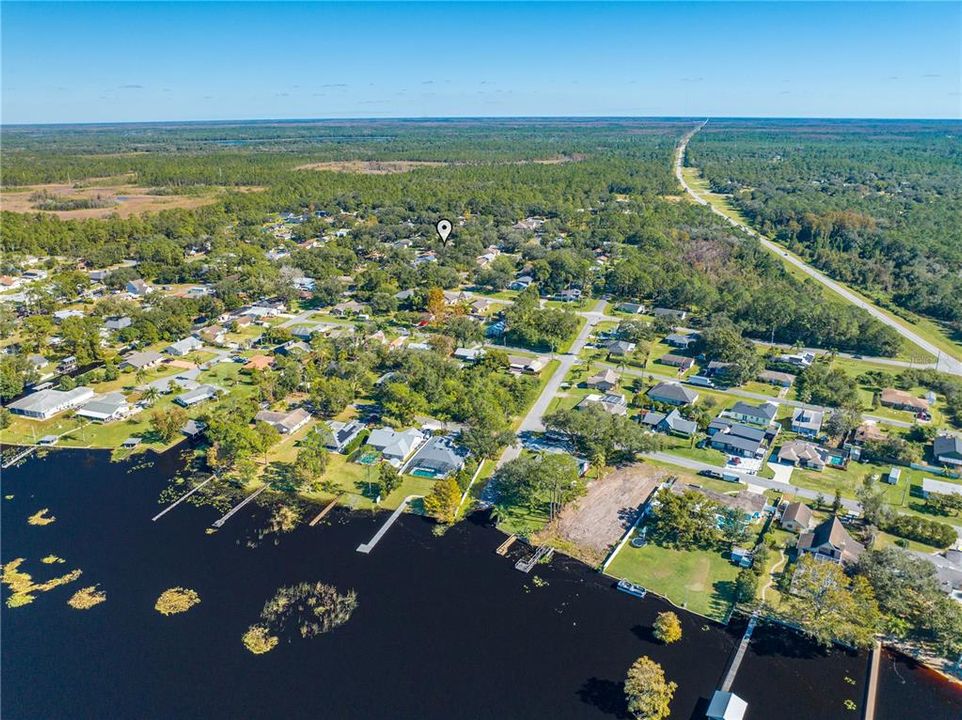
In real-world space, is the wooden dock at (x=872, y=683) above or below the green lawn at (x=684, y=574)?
below

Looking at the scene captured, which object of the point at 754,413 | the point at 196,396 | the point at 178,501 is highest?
the point at 754,413

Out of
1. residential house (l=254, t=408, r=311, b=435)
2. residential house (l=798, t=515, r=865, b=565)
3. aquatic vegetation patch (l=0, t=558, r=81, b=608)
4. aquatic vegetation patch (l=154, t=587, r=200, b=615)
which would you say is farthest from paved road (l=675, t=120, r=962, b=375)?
aquatic vegetation patch (l=0, t=558, r=81, b=608)

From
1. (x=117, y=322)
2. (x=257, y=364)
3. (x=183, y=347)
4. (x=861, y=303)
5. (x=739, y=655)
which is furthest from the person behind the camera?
(x=861, y=303)

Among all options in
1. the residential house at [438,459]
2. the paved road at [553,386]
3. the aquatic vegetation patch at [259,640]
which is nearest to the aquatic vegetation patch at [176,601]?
the aquatic vegetation patch at [259,640]

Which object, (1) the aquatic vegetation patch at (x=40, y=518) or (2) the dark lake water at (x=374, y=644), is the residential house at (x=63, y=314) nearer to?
(1) the aquatic vegetation patch at (x=40, y=518)

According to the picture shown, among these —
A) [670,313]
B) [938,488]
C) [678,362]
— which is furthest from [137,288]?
[938,488]

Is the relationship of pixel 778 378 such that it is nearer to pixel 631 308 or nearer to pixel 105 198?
pixel 631 308
